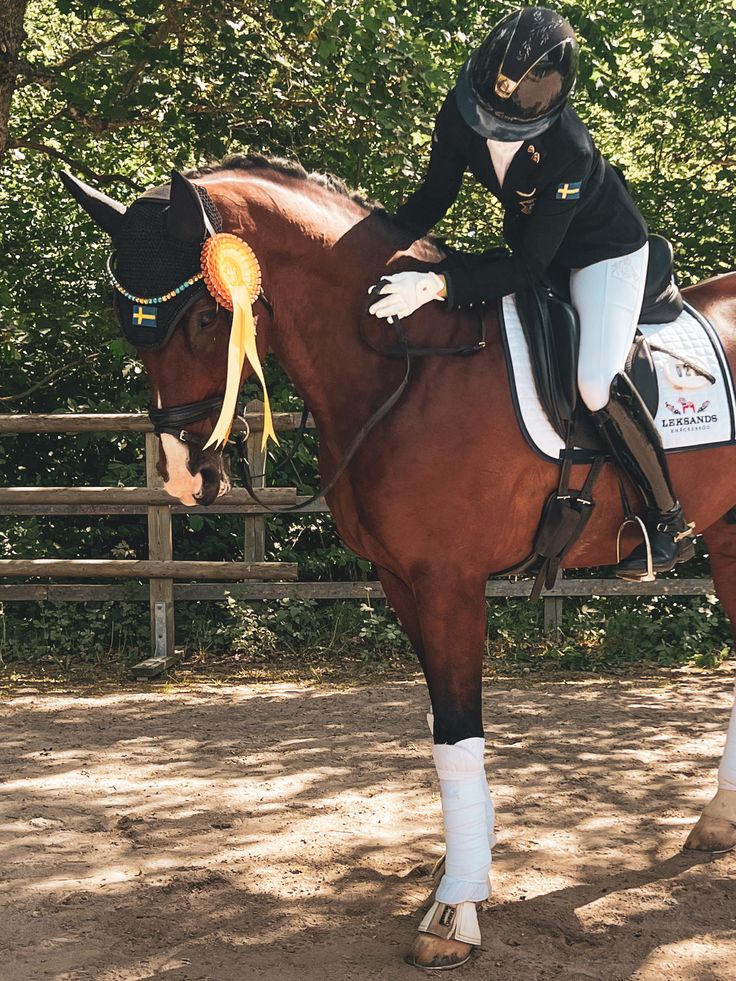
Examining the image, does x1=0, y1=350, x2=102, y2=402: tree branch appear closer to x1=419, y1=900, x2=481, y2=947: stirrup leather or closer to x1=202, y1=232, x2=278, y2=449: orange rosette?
x1=202, y1=232, x2=278, y2=449: orange rosette

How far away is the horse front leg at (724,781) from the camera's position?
4.00 m

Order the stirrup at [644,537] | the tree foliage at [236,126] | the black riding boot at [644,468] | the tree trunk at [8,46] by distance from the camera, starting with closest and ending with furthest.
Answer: the black riding boot at [644,468] < the stirrup at [644,537] < the tree trunk at [8,46] < the tree foliage at [236,126]

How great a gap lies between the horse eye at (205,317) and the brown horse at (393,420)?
3cm

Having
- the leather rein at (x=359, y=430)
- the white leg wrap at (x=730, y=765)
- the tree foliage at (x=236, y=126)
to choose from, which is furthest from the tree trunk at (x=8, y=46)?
the white leg wrap at (x=730, y=765)

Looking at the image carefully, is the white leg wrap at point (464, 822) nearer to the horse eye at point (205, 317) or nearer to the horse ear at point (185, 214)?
the horse eye at point (205, 317)

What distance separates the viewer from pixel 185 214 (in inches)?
114

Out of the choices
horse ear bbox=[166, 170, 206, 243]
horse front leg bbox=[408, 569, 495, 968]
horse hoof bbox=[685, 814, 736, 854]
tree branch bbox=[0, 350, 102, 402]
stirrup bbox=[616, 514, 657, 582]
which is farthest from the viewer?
tree branch bbox=[0, 350, 102, 402]

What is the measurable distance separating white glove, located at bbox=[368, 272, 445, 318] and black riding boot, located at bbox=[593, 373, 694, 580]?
66 cm

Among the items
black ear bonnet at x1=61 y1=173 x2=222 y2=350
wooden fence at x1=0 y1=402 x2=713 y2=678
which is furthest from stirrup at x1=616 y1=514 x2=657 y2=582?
wooden fence at x1=0 y1=402 x2=713 y2=678

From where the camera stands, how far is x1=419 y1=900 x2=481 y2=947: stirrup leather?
3.19 m

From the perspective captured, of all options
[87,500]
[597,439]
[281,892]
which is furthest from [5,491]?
[597,439]

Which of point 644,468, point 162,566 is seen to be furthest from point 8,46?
point 644,468

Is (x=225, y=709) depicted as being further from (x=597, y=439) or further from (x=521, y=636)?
(x=597, y=439)

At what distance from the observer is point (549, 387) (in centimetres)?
327
